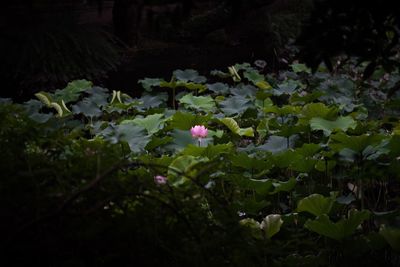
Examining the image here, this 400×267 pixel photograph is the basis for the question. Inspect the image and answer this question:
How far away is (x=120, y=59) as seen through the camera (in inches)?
222

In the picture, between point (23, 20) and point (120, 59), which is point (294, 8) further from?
point (23, 20)

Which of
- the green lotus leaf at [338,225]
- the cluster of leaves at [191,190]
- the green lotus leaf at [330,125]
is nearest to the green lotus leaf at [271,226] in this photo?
the cluster of leaves at [191,190]

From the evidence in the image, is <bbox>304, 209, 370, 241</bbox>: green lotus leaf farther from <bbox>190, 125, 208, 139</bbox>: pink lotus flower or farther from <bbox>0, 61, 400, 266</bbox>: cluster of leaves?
<bbox>190, 125, 208, 139</bbox>: pink lotus flower

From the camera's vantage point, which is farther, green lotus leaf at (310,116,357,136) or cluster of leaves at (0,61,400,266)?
green lotus leaf at (310,116,357,136)

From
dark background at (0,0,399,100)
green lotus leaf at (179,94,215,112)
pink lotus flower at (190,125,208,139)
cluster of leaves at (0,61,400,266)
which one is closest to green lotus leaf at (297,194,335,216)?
cluster of leaves at (0,61,400,266)

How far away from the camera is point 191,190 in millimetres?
1317

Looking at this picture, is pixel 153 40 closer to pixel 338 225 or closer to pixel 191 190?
pixel 338 225

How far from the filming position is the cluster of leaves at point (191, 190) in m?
1.20

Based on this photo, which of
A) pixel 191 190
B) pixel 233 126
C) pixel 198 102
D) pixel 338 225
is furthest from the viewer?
pixel 198 102

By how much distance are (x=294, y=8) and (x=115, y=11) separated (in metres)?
3.29

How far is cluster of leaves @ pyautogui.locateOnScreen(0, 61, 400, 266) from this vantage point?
1.20 m

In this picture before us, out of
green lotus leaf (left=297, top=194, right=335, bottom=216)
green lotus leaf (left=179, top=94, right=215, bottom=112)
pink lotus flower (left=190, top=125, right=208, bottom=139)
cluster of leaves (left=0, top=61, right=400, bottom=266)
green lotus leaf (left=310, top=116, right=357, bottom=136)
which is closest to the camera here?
cluster of leaves (left=0, top=61, right=400, bottom=266)

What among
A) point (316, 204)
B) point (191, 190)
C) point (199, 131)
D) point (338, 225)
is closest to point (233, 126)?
point (199, 131)

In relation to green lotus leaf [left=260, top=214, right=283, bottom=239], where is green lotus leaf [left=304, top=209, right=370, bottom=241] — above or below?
above
